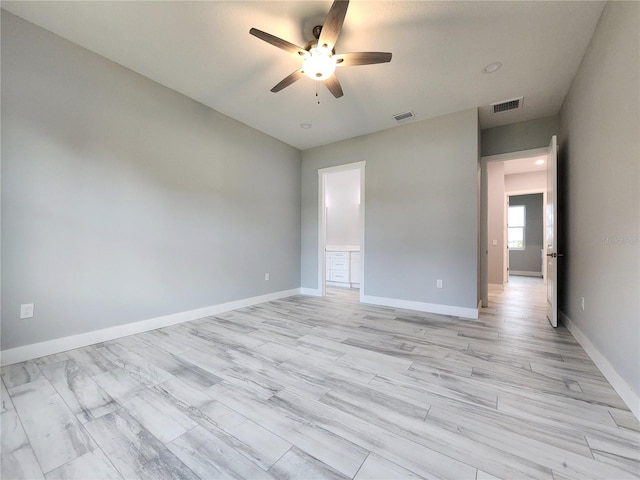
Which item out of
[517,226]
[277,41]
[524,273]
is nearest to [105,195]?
[277,41]

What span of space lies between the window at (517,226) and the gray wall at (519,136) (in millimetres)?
6428

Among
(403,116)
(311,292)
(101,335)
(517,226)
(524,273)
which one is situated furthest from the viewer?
(517,226)

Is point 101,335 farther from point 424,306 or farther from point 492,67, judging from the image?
point 492,67

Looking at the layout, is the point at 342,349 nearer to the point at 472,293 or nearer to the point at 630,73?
the point at 472,293

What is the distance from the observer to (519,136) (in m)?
3.86

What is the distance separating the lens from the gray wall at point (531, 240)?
337 inches

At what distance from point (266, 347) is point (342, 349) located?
28.1 inches

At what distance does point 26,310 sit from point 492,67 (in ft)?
15.6

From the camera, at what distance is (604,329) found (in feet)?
6.53

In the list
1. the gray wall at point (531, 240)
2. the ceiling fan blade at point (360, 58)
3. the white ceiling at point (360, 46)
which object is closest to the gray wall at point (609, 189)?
the white ceiling at point (360, 46)

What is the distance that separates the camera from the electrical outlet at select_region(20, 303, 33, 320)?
6.88 ft

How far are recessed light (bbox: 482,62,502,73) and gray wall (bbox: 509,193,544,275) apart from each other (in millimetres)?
7969

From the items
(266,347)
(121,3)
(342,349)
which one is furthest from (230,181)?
(342,349)

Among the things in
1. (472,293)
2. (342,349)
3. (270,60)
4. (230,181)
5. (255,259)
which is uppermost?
(270,60)
